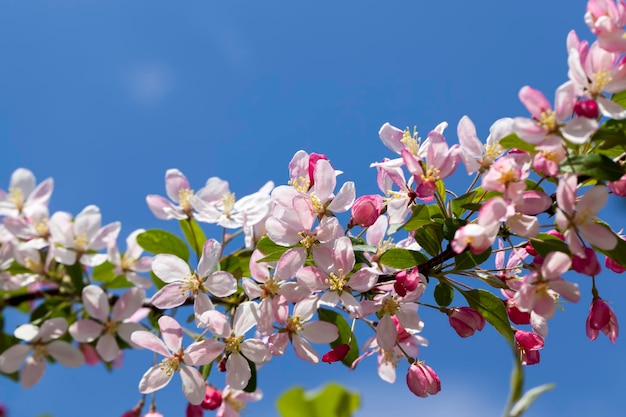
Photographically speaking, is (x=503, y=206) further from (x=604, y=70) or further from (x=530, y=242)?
(x=604, y=70)

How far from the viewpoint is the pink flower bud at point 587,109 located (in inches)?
47.9

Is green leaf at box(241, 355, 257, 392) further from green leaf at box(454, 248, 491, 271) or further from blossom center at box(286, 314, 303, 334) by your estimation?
green leaf at box(454, 248, 491, 271)

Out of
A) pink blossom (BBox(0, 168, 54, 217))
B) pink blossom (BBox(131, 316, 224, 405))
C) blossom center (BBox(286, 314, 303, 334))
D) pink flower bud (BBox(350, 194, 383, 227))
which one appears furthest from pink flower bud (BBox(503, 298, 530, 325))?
pink blossom (BBox(0, 168, 54, 217))

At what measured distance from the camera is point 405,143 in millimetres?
1601

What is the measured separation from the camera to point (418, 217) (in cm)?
145

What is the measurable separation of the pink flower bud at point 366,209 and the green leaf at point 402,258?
9 cm

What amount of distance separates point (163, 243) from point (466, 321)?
2.78 ft

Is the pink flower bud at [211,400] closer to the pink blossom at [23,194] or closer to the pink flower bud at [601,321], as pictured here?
the pink blossom at [23,194]

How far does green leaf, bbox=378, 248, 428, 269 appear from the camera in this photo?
1.49m

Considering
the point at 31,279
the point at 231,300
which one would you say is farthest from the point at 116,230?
the point at 231,300

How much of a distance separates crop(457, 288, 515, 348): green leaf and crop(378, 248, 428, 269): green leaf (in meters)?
0.15

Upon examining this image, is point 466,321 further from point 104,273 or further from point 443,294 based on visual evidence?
point 104,273

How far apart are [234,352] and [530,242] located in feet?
2.44

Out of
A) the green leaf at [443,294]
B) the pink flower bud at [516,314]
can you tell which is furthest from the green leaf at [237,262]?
the pink flower bud at [516,314]
